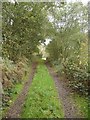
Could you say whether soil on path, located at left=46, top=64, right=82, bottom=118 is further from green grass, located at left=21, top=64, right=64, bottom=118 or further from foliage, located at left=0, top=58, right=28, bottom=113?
foliage, located at left=0, top=58, right=28, bottom=113

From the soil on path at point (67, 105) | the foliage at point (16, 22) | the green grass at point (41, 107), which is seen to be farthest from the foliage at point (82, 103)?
the foliage at point (16, 22)

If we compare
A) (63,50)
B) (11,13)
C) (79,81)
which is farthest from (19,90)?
(63,50)

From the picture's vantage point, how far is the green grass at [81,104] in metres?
9.69

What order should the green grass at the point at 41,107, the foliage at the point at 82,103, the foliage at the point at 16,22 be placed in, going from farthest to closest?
the foliage at the point at 16,22 < the foliage at the point at 82,103 < the green grass at the point at 41,107

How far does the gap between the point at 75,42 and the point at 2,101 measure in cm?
2076

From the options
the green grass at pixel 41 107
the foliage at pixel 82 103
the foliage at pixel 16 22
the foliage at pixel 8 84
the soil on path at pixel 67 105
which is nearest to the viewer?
the green grass at pixel 41 107

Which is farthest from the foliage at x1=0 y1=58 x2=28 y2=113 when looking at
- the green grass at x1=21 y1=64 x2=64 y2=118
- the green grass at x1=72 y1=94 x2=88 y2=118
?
the green grass at x1=72 y1=94 x2=88 y2=118

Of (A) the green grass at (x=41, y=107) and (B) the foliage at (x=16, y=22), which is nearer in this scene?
(A) the green grass at (x=41, y=107)

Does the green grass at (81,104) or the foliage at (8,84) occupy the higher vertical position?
the foliage at (8,84)

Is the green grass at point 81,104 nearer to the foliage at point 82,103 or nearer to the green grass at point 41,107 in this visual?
the foliage at point 82,103

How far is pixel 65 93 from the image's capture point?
13.2m

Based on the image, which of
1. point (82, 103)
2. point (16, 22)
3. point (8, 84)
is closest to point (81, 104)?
point (82, 103)

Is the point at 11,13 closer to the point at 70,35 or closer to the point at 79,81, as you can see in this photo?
the point at 79,81

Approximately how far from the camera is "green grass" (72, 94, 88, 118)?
9688 millimetres
